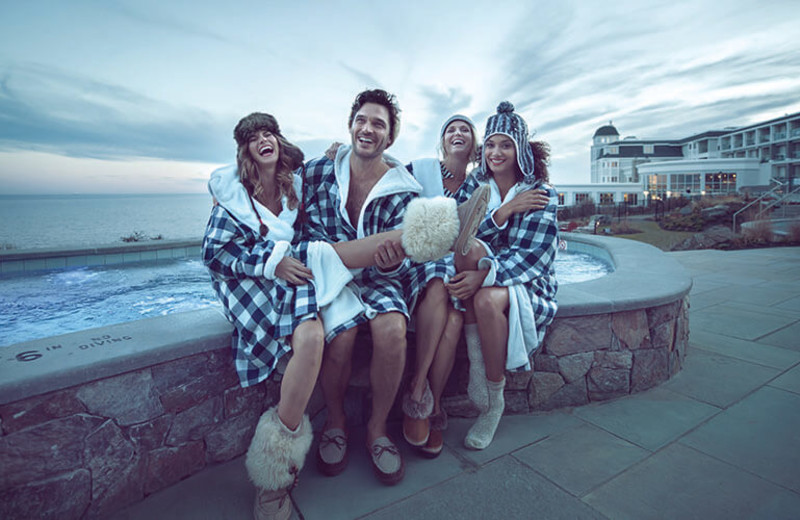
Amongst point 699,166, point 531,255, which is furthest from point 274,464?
point 699,166

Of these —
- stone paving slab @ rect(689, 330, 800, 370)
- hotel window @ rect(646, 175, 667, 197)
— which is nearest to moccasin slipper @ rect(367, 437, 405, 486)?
stone paving slab @ rect(689, 330, 800, 370)

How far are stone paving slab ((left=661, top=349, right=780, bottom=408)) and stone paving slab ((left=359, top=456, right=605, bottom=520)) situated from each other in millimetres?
1209

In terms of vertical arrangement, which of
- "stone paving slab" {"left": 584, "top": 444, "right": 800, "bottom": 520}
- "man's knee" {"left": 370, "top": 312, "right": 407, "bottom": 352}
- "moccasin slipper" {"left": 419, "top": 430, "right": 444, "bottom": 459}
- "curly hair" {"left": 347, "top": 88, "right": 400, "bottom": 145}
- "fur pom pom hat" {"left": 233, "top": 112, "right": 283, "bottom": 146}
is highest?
"curly hair" {"left": 347, "top": 88, "right": 400, "bottom": 145}

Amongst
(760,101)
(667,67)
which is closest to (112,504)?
(667,67)

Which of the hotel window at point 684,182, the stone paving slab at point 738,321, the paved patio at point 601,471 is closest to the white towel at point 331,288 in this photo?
the paved patio at point 601,471

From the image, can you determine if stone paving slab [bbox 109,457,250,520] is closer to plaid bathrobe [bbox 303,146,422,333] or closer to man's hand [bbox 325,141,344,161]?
plaid bathrobe [bbox 303,146,422,333]

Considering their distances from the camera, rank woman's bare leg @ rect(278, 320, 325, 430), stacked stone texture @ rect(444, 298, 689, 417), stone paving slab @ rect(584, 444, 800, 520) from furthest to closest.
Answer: stacked stone texture @ rect(444, 298, 689, 417)
woman's bare leg @ rect(278, 320, 325, 430)
stone paving slab @ rect(584, 444, 800, 520)

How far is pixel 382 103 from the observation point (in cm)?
190

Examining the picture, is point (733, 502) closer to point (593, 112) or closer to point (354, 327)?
point (354, 327)

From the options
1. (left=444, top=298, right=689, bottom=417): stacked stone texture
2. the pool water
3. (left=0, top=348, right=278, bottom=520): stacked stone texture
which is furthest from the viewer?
the pool water

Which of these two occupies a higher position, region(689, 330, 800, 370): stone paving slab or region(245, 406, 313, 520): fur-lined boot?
region(245, 406, 313, 520): fur-lined boot

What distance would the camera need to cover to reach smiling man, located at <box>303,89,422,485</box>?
1.47 m

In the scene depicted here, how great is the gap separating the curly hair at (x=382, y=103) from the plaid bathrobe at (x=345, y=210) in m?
0.21

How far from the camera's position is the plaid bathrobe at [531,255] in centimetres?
172
